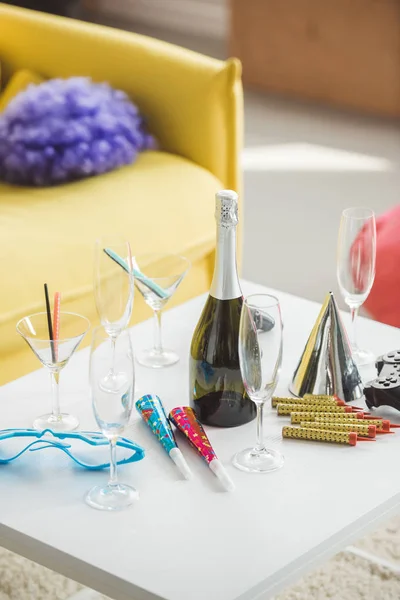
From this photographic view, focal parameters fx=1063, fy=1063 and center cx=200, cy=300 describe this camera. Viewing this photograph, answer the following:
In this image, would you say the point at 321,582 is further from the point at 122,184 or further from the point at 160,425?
the point at 122,184

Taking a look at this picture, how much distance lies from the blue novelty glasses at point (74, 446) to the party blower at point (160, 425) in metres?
0.05

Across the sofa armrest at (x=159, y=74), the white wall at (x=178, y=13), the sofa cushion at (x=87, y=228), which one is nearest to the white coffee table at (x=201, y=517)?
the sofa cushion at (x=87, y=228)

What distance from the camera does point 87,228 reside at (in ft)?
7.77

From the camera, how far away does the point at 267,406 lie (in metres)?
1.59

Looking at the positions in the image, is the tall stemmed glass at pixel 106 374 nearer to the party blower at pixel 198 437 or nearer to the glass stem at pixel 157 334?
the party blower at pixel 198 437

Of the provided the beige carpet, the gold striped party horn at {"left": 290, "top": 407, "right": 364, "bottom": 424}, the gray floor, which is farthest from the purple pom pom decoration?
the gold striped party horn at {"left": 290, "top": 407, "right": 364, "bottom": 424}

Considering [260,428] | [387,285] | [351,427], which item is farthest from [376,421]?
[387,285]

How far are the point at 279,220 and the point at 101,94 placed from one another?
1.16 metres

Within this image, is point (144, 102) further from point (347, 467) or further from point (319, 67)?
point (319, 67)

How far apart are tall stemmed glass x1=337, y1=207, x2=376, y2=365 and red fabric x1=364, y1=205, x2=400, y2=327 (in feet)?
2.38

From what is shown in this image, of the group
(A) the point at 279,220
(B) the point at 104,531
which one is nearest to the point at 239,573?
(B) the point at 104,531

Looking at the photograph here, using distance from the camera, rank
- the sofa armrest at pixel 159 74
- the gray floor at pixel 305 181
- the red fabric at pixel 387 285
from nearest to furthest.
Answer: the red fabric at pixel 387 285, the sofa armrest at pixel 159 74, the gray floor at pixel 305 181

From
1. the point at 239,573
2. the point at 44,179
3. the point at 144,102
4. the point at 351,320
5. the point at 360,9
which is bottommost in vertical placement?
the point at 239,573

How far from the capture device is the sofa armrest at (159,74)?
2623mm
